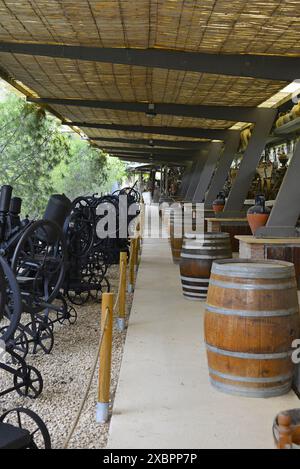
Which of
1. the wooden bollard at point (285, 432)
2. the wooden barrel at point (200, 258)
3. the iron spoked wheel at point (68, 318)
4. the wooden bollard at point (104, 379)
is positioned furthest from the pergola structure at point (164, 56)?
the wooden bollard at point (285, 432)

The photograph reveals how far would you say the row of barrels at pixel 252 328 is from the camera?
3.38m

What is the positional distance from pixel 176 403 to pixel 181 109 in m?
8.33

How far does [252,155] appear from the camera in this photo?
35.8ft

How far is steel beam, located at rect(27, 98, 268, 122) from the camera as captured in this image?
10.9 m

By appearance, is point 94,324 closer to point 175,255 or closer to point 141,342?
point 141,342

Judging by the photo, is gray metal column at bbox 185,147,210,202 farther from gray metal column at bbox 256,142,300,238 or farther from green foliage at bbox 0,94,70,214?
gray metal column at bbox 256,142,300,238

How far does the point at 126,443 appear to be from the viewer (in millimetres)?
2916

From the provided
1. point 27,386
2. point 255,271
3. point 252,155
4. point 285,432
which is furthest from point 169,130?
point 285,432

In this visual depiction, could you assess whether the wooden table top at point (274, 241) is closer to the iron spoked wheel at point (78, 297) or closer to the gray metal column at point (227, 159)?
the iron spoked wheel at point (78, 297)

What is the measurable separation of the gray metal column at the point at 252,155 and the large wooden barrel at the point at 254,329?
24.6 ft

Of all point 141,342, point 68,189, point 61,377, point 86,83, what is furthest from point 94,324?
point 68,189

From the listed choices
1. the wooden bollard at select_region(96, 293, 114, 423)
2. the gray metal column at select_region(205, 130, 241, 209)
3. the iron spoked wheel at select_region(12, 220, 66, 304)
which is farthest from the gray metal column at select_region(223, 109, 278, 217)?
the wooden bollard at select_region(96, 293, 114, 423)

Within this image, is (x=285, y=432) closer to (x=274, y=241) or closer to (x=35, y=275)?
(x=35, y=275)

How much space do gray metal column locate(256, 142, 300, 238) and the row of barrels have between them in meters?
4.02
